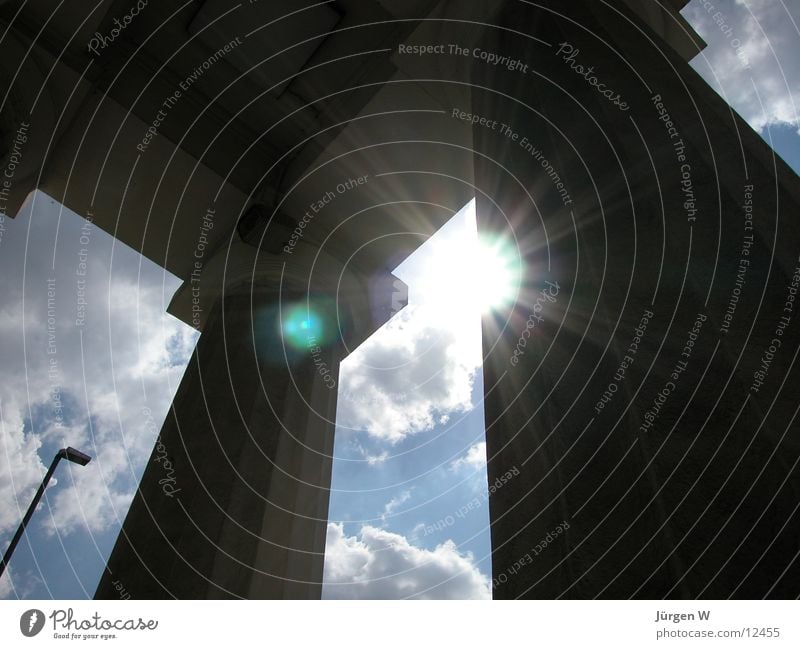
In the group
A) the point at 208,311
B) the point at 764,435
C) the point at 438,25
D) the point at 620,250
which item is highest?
the point at 438,25

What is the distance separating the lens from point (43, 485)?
951 centimetres

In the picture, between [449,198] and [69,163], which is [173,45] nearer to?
[69,163]

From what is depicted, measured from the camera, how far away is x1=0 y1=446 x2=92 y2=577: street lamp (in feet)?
30.0

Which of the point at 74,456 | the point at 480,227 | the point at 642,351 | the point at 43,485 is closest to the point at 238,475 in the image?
the point at 74,456

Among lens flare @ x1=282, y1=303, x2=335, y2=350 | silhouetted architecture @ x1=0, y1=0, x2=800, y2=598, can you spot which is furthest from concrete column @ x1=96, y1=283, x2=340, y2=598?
lens flare @ x1=282, y1=303, x2=335, y2=350

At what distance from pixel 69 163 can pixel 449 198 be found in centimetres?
807

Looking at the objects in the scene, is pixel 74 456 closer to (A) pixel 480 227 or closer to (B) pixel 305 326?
(B) pixel 305 326

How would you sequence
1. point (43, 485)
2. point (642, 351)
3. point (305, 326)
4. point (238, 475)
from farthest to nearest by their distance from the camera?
1. point (305, 326)
2. point (43, 485)
3. point (238, 475)
4. point (642, 351)

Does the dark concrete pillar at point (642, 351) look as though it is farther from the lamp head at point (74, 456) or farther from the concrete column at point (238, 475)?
the lamp head at point (74, 456)

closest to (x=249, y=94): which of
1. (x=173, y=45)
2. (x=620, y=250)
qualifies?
(x=173, y=45)

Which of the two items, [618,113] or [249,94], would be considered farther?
[249,94]
